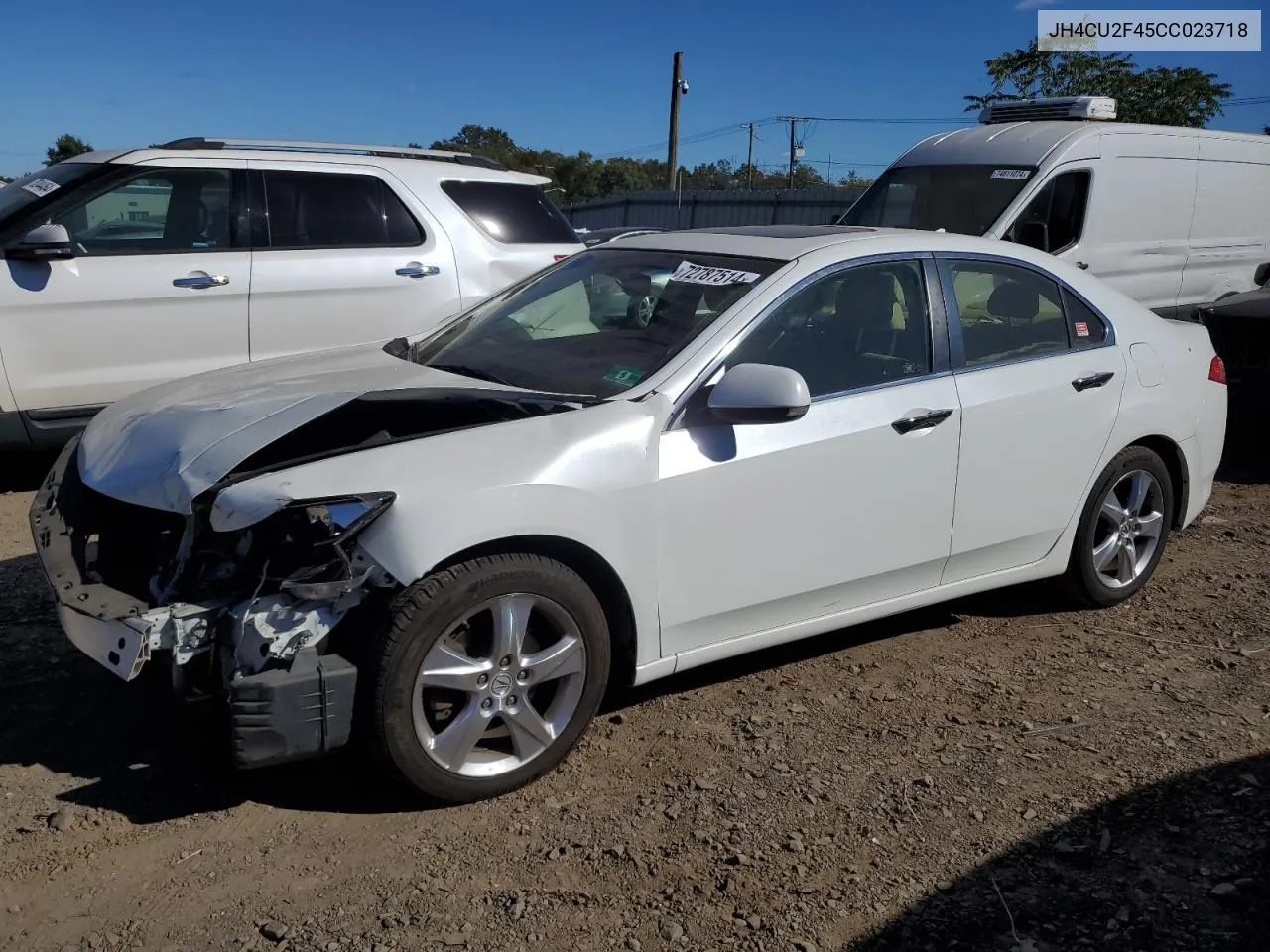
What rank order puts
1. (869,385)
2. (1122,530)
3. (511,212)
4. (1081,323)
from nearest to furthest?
(869,385) < (1081,323) < (1122,530) < (511,212)

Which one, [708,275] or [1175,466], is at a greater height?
[708,275]

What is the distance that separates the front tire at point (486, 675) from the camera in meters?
3.21

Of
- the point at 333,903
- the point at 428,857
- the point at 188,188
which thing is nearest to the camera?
the point at 333,903

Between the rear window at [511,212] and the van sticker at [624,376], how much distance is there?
3943mm

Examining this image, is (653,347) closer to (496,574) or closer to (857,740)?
(496,574)

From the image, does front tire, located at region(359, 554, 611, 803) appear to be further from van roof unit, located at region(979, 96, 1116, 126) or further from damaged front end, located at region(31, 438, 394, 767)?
van roof unit, located at region(979, 96, 1116, 126)

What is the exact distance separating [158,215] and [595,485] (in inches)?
174

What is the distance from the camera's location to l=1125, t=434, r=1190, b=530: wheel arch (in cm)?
509

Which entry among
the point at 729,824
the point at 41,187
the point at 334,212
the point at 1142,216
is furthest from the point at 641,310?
the point at 1142,216

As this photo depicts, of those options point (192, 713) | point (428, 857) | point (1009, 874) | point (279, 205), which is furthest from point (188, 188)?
point (1009, 874)

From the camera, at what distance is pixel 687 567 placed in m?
3.72

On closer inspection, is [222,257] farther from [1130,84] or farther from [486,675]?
[1130,84]

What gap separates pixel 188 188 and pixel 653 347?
3.99 m

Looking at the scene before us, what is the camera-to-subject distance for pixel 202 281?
22.0 ft
